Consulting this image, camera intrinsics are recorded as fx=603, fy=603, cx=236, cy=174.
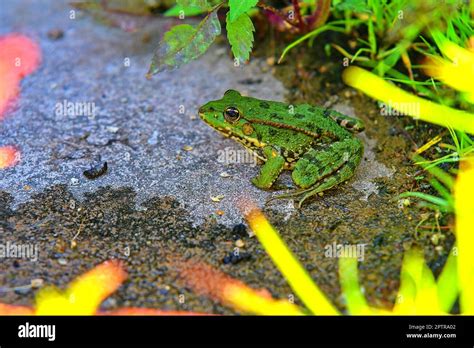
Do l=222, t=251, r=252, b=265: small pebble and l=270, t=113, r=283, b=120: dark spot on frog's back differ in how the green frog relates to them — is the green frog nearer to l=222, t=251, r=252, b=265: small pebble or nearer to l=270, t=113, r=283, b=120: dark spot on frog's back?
l=270, t=113, r=283, b=120: dark spot on frog's back

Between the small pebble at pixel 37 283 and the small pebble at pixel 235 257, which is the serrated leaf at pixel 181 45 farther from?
the small pebble at pixel 37 283

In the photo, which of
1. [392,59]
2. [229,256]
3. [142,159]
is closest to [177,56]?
[142,159]

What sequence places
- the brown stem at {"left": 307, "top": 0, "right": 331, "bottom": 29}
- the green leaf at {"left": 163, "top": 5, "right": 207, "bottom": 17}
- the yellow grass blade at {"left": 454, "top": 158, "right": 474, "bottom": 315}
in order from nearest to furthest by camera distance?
1. the yellow grass blade at {"left": 454, "top": 158, "right": 474, "bottom": 315}
2. the brown stem at {"left": 307, "top": 0, "right": 331, "bottom": 29}
3. the green leaf at {"left": 163, "top": 5, "right": 207, "bottom": 17}

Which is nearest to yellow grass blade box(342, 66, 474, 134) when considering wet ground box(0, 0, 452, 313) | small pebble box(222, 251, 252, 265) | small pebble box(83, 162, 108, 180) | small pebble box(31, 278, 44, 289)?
wet ground box(0, 0, 452, 313)

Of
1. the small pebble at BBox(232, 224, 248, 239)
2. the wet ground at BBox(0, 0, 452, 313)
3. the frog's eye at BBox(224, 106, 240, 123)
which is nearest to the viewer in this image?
the wet ground at BBox(0, 0, 452, 313)

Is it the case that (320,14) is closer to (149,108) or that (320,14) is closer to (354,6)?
(354,6)

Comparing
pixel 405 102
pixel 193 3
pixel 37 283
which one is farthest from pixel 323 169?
pixel 37 283
